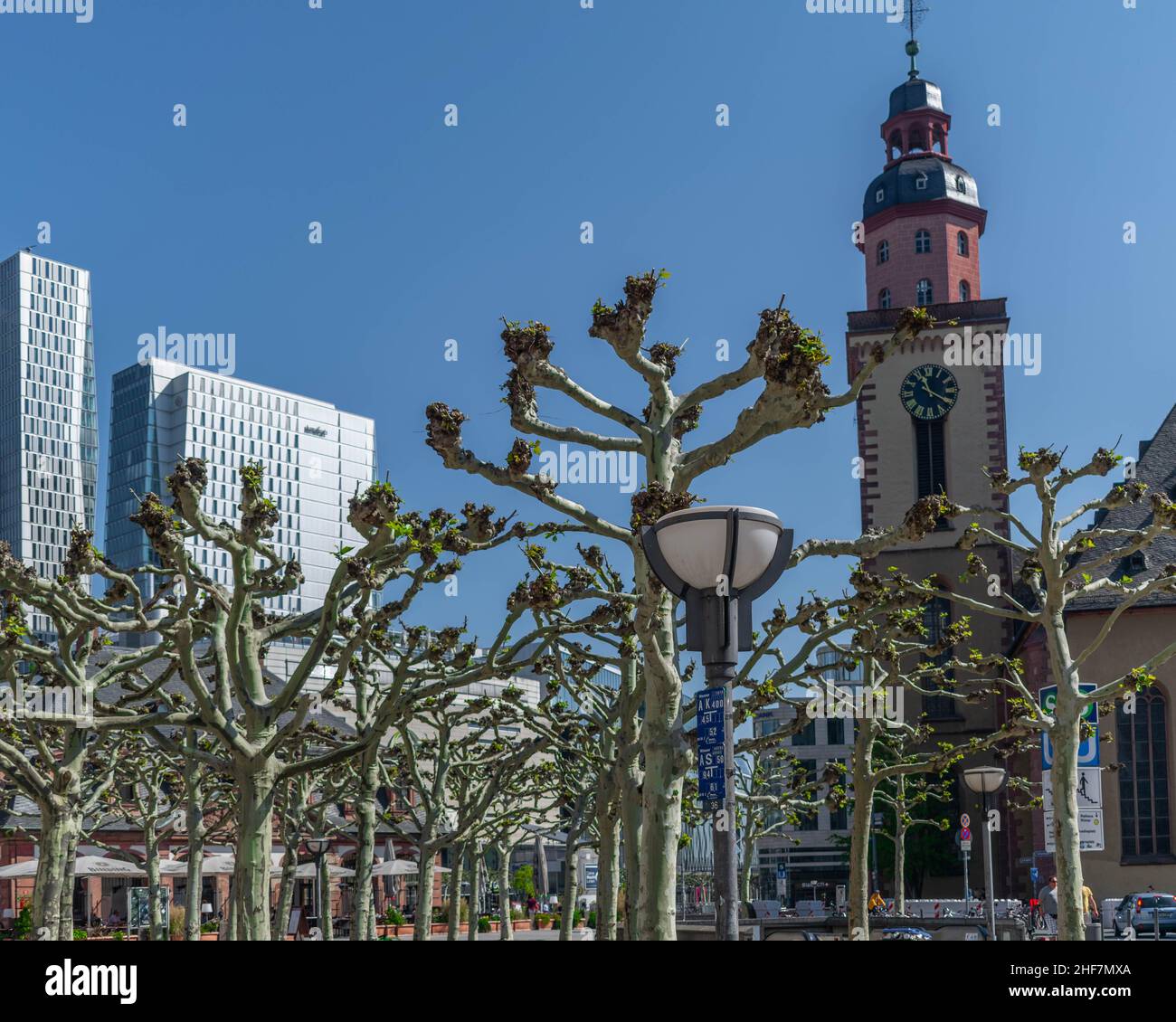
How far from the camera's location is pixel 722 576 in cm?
863

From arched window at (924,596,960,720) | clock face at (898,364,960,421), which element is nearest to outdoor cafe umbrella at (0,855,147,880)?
arched window at (924,596,960,720)

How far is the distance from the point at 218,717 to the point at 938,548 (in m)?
53.2

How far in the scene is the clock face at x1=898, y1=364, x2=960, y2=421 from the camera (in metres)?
69.5

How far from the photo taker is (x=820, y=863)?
472 feet

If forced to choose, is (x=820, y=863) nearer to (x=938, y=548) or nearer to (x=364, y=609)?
(x=938, y=548)

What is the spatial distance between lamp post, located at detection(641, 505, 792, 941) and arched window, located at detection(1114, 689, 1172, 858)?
49.1 meters

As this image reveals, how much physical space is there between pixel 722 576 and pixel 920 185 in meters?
69.5

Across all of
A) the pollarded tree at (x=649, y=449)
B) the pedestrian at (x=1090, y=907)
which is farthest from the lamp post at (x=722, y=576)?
the pedestrian at (x=1090, y=907)

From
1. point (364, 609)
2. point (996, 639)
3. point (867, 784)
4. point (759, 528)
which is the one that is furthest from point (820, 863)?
point (759, 528)

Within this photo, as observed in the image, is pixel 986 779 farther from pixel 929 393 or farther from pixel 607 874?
pixel 929 393

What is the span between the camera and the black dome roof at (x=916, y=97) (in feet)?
246

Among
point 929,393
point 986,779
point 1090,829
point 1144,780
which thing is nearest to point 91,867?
point 986,779

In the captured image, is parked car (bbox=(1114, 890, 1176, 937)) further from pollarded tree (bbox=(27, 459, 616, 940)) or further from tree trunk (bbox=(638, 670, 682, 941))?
pollarded tree (bbox=(27, 459, 616, 940))

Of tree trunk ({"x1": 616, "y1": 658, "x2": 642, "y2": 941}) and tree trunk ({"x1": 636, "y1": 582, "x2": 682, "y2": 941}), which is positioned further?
tree trunk ({"x1": 616, "y1": 658, "x2": 642, "y2": 941})
